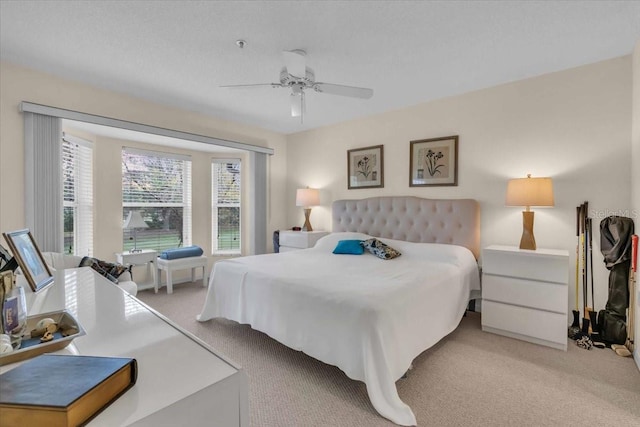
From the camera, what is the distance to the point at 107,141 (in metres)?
4.27

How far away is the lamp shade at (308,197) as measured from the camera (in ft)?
15.6

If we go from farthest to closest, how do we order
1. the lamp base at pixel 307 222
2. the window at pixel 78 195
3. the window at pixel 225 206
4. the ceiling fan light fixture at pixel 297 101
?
the window at pixel 225 206
the lamp base at pixel 307 222
the window at pixel 78 195
the ceiling fan light fixture at pixel 297 101

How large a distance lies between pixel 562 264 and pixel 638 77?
1.60 m

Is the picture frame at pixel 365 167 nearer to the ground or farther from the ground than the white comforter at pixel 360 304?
farther from the ground

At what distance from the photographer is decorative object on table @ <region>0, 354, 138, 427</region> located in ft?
1.57

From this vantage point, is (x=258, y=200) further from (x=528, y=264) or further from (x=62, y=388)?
(x=62, y=388)

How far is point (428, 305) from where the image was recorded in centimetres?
226

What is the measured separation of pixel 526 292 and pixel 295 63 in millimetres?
2816

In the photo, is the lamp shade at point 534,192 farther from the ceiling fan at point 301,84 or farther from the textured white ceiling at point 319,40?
the ceiling fan at point 301,84

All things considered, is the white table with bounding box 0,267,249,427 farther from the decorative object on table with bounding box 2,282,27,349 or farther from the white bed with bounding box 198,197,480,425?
the white bed with bounding box 198,197,480,425

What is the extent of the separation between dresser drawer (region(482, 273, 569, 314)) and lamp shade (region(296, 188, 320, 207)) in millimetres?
2624

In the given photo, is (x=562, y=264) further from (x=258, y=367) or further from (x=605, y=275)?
(x=258, y=367)

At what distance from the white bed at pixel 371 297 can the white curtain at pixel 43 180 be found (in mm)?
1696

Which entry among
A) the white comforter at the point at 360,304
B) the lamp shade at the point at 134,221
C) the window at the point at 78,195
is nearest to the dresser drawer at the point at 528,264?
the white comforter at the point at 360,304
